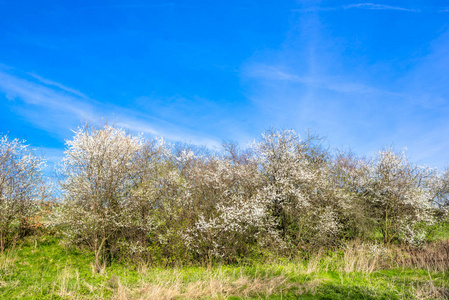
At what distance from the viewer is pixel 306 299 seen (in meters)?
6.36

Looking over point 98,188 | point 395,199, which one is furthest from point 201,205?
point 395,199

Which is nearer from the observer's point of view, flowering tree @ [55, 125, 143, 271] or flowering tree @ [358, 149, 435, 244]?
flowering tree @ [55, 125, 143, 271]

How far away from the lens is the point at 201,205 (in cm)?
1326

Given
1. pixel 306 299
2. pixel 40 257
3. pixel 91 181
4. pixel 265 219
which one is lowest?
pixel 40 257

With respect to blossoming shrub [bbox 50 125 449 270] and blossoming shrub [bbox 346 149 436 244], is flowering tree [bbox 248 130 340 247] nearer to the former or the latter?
blossoming shrub [bbox 50 125 449 270]

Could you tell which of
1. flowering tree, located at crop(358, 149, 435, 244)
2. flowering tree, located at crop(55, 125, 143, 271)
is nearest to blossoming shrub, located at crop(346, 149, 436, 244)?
flowering tree, located at crop(358, 149, 435, 244)

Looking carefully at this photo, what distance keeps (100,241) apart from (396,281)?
12.1 metres

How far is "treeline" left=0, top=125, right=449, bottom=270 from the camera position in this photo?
1285 centimetres

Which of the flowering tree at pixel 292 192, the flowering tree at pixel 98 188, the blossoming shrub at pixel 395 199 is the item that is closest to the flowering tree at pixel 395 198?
the blossoming shrub at pixel 395 199

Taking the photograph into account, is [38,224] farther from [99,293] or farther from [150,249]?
[99,293]

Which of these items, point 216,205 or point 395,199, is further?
point 395,199

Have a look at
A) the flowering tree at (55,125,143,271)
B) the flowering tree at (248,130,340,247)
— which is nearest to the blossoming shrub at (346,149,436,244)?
the flowering tree at (248,130,340,247)

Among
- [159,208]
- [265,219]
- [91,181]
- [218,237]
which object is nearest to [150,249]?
[159,208]

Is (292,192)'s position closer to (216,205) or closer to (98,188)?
(216,205)
